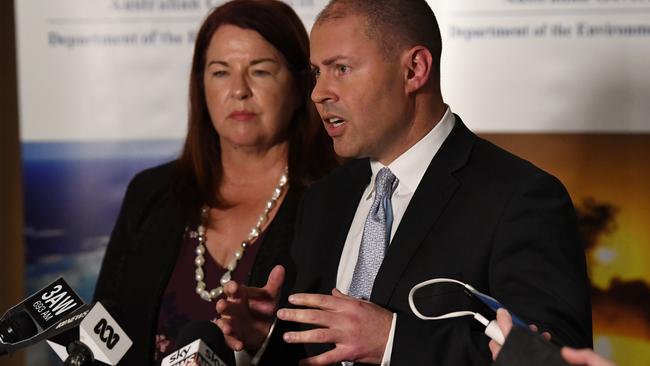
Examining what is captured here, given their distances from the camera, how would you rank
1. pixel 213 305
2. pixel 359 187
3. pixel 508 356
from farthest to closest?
pixel 213 305
pixel 359 187
pixel 508 356

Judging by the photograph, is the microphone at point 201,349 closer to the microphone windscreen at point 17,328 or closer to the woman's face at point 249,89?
the microphone windscreen at point 17,328

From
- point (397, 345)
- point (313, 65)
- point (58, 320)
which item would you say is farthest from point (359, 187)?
point (58, 320)

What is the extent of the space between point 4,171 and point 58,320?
247cm

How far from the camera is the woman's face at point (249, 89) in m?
3.36

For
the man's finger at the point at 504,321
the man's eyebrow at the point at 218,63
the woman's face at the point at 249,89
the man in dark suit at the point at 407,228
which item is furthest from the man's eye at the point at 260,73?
the man's finger at the point at 504,321

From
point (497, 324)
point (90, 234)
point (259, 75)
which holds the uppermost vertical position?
point (259, 75)

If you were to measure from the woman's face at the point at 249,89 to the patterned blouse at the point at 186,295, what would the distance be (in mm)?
355

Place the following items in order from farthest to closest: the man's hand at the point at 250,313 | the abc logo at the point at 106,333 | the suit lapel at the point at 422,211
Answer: the man's hand at the point at 250,313 → the suit lapel at the point at 422,211 → the abc logo at the point at 106,333

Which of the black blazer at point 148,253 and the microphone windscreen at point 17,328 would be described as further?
the black blazer at point 148,253

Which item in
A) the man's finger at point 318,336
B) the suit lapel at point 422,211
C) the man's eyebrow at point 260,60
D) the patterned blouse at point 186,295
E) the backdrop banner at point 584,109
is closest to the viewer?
the man's finger at point 318,336

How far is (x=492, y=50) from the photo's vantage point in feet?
13.1

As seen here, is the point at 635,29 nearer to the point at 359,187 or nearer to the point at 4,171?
the point at 359,187

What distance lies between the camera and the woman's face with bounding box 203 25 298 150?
11.0 feet

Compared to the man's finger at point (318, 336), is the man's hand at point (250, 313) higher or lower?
lower
